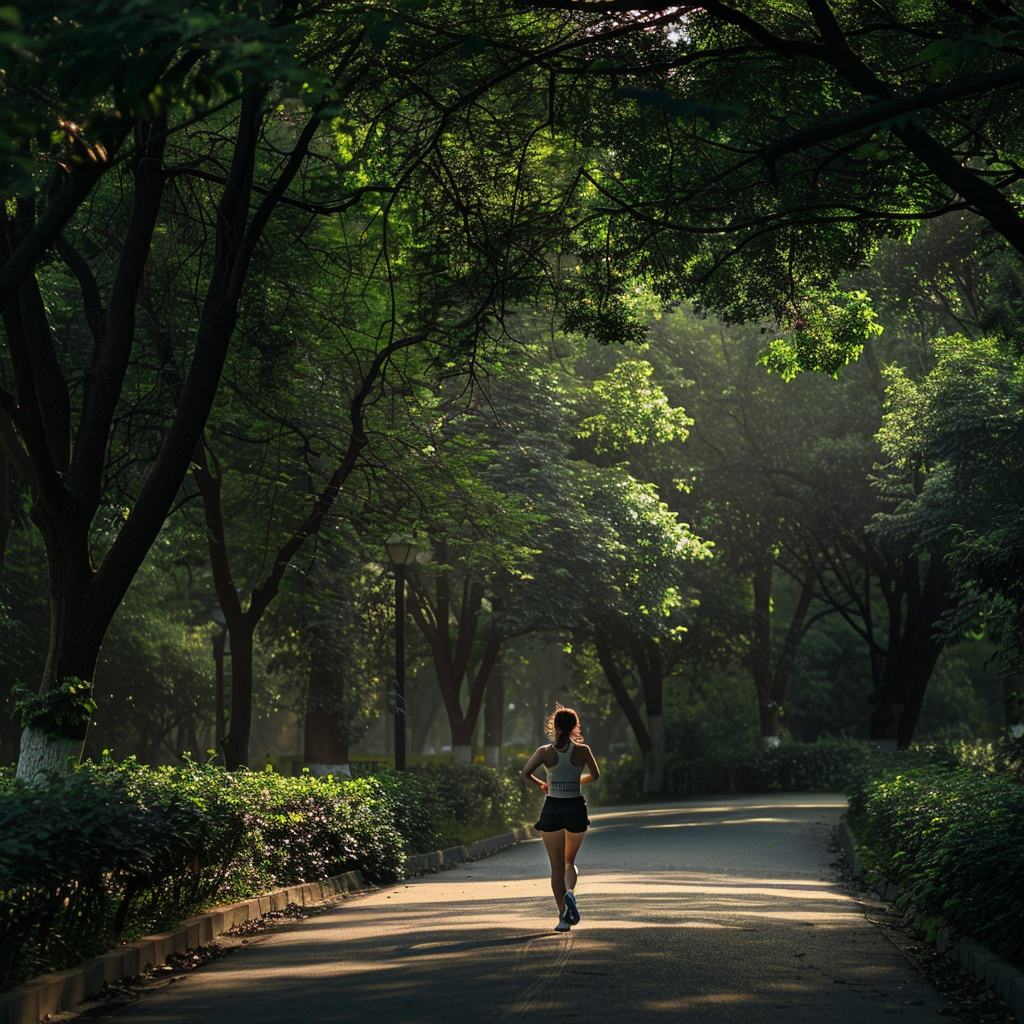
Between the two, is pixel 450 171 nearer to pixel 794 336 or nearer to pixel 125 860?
pixel 794 336

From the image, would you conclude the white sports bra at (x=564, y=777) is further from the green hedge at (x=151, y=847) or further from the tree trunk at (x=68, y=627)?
the tree trunk at (x=68, y=627)

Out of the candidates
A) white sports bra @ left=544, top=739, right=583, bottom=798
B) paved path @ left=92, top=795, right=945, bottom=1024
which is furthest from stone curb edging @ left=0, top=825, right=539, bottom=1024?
white sports bra @ left=544, top=739, right=583, bottom=798

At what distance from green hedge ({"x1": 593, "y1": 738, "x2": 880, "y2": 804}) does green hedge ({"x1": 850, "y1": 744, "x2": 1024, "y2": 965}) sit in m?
29.8

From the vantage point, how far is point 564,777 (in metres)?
10.7

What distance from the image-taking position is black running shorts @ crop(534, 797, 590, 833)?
10.6 metres

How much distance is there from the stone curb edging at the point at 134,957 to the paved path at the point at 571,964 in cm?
35

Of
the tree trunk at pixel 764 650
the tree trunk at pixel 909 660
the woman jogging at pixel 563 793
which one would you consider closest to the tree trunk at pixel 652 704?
the tree trunk at pixel 764 650

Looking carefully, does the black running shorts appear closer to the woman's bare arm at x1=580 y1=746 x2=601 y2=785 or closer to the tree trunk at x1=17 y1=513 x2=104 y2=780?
the woman's bare arm at x1=580 y1=746 x2=601 y2=785

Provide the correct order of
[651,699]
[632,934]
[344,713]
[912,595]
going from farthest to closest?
[651,699]
[912,595]
[344,713]
[632,934]

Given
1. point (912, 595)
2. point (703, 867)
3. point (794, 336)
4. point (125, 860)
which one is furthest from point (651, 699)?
point (125, 860)

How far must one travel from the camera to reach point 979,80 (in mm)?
7707

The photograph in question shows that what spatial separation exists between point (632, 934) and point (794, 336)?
7262 millimetres

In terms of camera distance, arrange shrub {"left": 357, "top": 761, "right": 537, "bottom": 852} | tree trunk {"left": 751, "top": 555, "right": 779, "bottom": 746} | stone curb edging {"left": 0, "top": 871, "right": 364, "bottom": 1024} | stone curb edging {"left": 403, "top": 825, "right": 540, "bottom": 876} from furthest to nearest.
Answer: tree trunk {"left": 751, "top": 555, "right": 779, "bottom": 746} → shrub {"left": 357, "top": 761, "right": 537, "bottom": 852} → stone curb edging {"left": 403, "top": 825, "right": 540, "bottom": 876} → stone curb edging {"left": 0, "top": 871, "right": 364, "bottom": 1024}

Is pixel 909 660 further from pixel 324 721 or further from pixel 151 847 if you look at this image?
pixel 151 847
